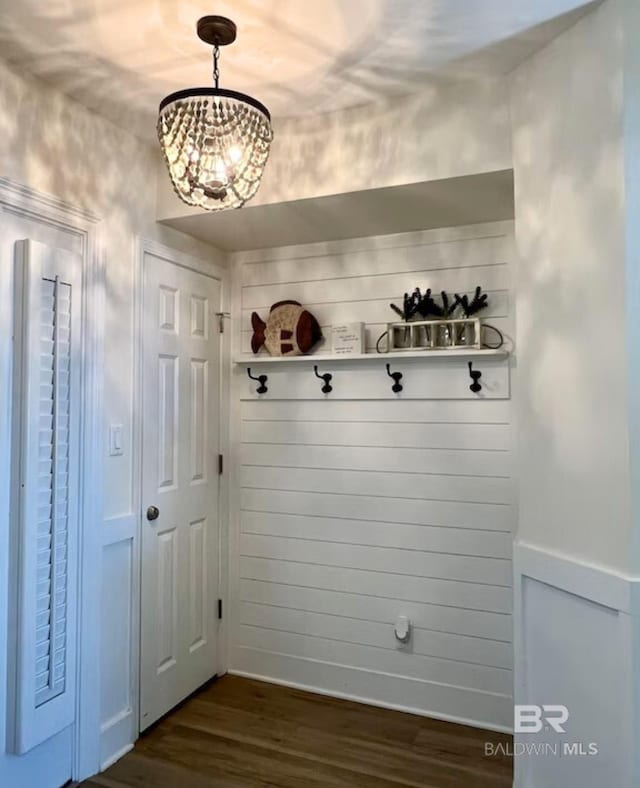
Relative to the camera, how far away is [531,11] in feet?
5.36

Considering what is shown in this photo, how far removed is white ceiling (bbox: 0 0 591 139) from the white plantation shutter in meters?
0.61

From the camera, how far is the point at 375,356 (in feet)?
8.48

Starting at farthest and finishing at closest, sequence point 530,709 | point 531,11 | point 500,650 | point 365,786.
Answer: point 500,650
point 365,786
point 530,709
point 531,11

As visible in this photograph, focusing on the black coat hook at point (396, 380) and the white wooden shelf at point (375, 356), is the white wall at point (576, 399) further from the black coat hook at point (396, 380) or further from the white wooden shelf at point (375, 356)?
the black coat hook at point (396, 380)

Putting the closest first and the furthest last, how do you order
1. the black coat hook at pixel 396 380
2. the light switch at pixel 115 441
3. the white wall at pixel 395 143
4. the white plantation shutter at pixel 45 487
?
the white plantation shutter at pixel 45 487, the white wall at pixel 395 143, the light switch at pixel 115 441, the black coat hook at pixel 396 380

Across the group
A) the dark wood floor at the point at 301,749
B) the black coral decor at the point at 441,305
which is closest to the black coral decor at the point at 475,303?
the black coral decor at the point at 441,305

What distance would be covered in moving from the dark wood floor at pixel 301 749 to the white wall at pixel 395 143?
2.23 meters

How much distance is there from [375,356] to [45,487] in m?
1.42

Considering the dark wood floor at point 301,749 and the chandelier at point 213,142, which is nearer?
the chandelier at point 213,142

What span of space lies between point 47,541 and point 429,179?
6.07 feet

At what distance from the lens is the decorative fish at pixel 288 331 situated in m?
2.77

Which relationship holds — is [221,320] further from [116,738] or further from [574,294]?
[116,738]

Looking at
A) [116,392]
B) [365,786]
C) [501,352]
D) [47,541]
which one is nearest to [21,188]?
[116,392]

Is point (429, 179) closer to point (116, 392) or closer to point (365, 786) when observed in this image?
point (116, 392)
